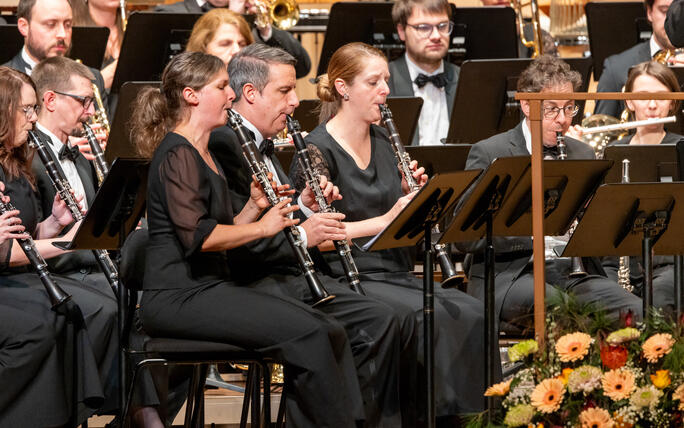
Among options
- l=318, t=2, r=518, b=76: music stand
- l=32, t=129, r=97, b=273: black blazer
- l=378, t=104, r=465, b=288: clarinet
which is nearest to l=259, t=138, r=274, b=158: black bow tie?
l=378, t=104, r=465, b=288: clarinet

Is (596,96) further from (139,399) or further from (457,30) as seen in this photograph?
(457,30)

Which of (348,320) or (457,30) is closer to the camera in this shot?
(348,320)

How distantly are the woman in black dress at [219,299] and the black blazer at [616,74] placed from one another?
282 cm

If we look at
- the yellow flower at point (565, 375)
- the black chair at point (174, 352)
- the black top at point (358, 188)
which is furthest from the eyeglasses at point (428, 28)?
the yellow flower at point (565, 375)

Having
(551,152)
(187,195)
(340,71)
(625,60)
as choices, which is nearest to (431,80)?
(625,60)

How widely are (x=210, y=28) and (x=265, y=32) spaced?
2.30ft

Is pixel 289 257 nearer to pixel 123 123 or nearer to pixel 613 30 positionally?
pixel 123 123

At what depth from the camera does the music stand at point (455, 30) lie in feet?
18.1

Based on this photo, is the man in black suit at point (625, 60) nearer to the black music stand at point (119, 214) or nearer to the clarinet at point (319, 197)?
the clarinet at point (319, 197)

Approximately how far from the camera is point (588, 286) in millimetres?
4090

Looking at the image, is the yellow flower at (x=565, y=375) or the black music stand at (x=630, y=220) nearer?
the yellow flower at (x=565, y=375)

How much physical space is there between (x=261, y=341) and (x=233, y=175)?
2.32 feet

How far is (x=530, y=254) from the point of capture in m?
4.17

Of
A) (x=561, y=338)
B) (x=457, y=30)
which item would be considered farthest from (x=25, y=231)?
(x=457, y=30)
